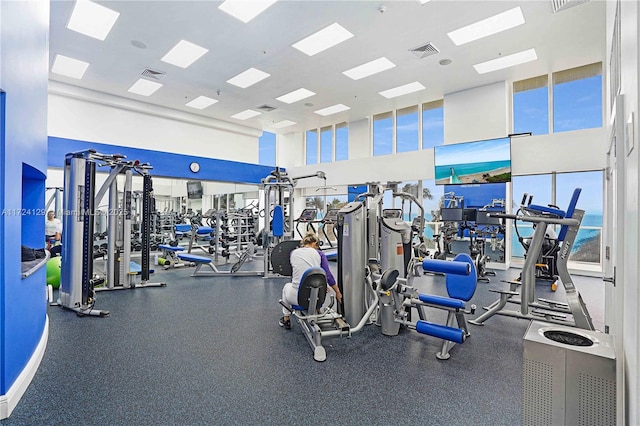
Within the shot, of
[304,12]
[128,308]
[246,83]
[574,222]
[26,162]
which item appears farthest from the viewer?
[246,83]

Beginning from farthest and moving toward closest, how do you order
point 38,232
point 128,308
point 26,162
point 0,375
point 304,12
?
1. point 304,12
2. point 128,308
3. point 38,232
4. point 26,162
5. point 0,375

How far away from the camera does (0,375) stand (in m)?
2.18

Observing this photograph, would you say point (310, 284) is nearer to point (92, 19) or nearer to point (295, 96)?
point (92, 19)

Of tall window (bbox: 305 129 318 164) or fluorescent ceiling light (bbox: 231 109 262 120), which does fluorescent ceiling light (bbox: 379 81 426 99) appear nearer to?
fluorescent ceiling light (bbox: 231 109 262 120)

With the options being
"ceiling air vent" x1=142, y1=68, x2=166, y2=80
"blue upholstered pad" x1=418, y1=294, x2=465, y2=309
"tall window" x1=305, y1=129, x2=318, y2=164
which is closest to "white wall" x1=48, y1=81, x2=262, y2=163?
"tall window" x1=305, y1=129, x2=318, y2=164

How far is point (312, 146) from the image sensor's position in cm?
1327

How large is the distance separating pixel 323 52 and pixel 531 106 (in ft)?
17.2

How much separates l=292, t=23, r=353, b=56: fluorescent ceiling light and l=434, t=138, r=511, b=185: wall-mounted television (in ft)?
13.6

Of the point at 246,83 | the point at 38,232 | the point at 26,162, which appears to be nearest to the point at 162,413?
the point at 26,162

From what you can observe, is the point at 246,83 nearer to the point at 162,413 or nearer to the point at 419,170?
the point at 419,170

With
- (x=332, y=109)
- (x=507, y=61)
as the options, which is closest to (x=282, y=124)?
(x=332, y=109)

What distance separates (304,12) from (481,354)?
17.7 feet

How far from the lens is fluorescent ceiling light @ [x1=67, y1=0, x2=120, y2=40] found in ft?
17.4

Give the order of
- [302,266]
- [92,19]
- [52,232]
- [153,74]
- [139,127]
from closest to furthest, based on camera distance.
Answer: [302,266]
[92,19]
[52,232]
[153,74]
[139,127]
